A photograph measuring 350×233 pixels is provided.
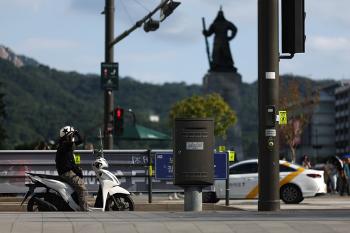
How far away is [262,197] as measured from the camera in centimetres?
1842

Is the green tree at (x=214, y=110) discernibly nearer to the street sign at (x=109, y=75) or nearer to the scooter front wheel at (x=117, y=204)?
the street sign at (x=109, y=75)

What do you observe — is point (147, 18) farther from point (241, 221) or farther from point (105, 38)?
point (241, 221)

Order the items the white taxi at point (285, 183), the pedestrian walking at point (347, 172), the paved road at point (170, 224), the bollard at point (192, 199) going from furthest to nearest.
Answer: the pedestrian walking at point (347, 172)
the white taxi at point (285, 183)
the bollard at point (192, 199)
the paved road at point (170, 224)

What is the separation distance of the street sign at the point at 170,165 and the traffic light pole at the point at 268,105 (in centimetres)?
547

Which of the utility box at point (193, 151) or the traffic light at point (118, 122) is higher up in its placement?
the traffic light at point (118, 122)

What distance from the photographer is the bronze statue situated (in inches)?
3231

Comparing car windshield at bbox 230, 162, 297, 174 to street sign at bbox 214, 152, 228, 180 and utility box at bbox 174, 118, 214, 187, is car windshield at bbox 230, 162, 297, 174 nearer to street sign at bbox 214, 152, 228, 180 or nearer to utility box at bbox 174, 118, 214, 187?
street sign at bbox 214, 152, 228, 180

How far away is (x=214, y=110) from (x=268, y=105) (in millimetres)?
69569

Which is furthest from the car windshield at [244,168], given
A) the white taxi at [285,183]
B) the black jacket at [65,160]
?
the black jacket at [65,160]

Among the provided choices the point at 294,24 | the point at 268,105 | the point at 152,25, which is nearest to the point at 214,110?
the point at 152,25

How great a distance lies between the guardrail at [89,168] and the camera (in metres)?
24.7

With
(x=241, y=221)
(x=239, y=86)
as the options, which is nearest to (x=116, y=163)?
(x=241, y=221)

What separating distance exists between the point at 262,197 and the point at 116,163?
7397 millimetres

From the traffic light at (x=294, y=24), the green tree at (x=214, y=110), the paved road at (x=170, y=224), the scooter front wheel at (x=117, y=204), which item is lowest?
the paved road at (x=170, y=224)
